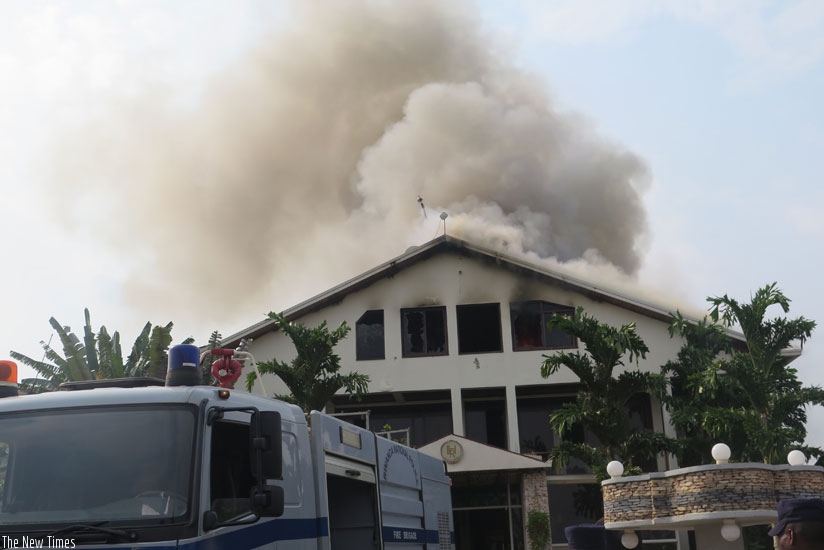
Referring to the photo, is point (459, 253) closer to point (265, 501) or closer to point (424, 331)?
point (424, 331)

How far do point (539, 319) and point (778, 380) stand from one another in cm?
797

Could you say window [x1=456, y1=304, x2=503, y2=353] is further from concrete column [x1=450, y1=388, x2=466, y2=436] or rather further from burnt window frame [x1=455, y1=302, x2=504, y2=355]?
concrete column [x1=450, y1=388, x2=466, y2=436]

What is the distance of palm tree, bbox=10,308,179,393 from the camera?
77.0 ft

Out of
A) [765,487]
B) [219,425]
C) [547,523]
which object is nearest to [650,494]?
[765,487]

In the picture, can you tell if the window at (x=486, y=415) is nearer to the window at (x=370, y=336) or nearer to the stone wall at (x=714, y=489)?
the window at (x=370, y=336)

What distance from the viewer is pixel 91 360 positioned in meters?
24.6

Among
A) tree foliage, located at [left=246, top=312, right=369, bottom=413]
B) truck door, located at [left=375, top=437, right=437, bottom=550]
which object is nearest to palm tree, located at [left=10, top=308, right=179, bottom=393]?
tree foliage, located at [left=246, top=312, right=369, bottom=413]

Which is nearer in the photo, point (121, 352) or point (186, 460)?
point (186, 460)

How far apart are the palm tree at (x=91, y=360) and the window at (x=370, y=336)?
664 centimetres

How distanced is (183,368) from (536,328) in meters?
23.2

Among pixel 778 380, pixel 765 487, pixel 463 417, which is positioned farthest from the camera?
pixel 463 417

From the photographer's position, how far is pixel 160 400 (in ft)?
19.7

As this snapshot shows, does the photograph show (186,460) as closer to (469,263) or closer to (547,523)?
(547,523)

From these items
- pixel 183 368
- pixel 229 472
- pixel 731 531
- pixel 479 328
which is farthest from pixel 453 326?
pixel 229 472
